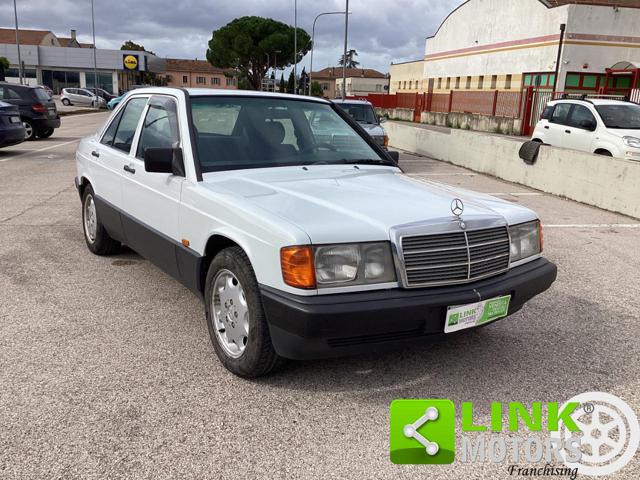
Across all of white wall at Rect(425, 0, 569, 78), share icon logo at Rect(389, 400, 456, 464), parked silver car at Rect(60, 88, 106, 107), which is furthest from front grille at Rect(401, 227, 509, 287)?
parked silver car at Rect(60, 88, 106, 107)

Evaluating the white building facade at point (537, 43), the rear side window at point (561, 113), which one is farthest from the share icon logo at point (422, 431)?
the white building facade at point (537, 43)

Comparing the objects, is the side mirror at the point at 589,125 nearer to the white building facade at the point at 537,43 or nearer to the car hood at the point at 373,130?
the car hood at the point at 373,130

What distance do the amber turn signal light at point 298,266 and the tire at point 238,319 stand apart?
1.00ft

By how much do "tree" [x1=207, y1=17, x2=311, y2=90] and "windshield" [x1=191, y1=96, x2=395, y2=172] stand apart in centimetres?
6983

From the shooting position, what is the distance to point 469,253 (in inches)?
125

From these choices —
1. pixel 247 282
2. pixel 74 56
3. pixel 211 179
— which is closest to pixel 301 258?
pixel 247 282

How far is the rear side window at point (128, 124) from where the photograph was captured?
4.85 m

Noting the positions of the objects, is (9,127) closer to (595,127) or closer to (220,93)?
(220,93)

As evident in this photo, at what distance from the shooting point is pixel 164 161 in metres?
3.82

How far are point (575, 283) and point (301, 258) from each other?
12.0 feet

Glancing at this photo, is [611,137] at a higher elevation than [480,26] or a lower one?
lower

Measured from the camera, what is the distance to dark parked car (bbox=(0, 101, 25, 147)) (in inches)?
547

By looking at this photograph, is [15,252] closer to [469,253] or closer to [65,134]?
[469,253]

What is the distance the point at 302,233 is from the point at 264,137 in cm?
158
